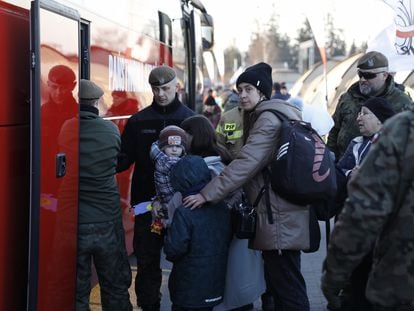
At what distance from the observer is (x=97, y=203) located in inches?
186

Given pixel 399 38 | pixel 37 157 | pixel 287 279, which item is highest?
pixel 399 38

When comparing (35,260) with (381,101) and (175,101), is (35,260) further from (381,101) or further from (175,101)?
(381,101)

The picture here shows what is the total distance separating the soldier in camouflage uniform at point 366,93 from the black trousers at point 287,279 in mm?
1666

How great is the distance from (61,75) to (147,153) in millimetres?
1409

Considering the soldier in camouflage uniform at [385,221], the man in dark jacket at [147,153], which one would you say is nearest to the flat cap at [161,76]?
the man in dark jacket at [147,153]

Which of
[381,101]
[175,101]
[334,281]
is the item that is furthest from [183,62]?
[334,281]

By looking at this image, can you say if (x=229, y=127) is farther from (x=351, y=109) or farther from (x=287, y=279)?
(x=287, y=279)

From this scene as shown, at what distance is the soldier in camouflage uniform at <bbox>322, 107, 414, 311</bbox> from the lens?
262 centimetres

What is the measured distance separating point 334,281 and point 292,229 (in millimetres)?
1573

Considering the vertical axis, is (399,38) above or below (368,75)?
above

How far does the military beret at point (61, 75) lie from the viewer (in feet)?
13.5

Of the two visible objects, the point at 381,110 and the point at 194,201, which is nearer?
the point at 194,201

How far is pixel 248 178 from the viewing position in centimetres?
444

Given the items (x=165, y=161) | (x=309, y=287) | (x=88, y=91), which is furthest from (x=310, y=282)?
(x=88, y=91)
